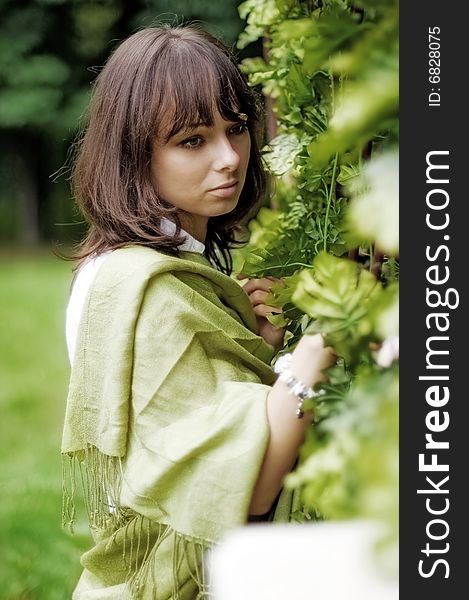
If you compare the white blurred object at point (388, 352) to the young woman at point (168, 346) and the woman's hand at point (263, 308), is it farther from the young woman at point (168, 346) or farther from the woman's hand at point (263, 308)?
the woman's hand at point (263, 308)

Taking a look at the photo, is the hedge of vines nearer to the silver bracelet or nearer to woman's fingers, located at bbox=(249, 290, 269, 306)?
the silver bracelet

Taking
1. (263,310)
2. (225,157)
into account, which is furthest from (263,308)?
(225,157)

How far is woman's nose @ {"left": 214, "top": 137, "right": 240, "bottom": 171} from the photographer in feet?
5.37

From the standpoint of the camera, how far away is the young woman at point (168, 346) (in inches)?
53.0

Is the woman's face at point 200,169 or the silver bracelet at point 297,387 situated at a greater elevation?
the woman's face at point 200,169

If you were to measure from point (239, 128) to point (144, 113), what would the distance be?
0.19 meters

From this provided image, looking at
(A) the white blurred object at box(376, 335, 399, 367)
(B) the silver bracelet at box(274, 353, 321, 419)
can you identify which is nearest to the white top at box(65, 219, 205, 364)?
(B) the silver bracelet at box(274, 353, 321, 419)

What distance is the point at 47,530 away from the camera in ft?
10.8

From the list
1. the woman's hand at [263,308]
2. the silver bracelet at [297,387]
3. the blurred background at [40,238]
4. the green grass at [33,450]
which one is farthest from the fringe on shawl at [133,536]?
the green grass at [33,450]

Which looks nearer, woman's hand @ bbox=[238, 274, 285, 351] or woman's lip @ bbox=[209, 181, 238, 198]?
woman's lip @ bbox=[209, 181, 238, 198]

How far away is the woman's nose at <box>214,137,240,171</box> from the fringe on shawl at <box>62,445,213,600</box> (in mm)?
535

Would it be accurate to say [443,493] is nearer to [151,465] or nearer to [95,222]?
[151,465]

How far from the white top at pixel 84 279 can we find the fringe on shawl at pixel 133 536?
0.73 feet

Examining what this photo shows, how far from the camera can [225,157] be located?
163cm
